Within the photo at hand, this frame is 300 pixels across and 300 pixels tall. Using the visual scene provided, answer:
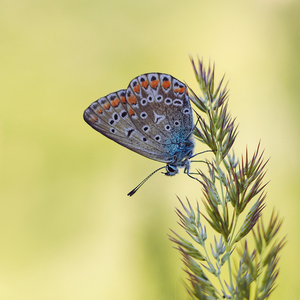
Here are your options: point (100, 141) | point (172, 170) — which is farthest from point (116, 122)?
point (100, 141)

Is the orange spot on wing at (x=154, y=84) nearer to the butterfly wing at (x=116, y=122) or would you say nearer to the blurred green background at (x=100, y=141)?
the butterfly wing at (x=116, y=122)

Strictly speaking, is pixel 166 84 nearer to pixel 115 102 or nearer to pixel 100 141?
pixel 115 102

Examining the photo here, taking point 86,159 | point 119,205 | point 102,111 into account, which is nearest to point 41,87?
point 86,159

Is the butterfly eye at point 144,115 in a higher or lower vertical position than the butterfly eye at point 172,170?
higher

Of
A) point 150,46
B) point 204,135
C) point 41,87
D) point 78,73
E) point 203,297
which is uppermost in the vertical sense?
point 150,46

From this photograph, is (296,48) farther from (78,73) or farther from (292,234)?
(78,73)

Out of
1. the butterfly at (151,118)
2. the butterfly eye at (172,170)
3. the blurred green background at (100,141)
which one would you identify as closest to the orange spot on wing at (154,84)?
the butterfly at (151,118)
